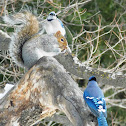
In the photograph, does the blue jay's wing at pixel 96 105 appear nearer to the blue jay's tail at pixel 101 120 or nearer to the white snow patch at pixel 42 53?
the blue jay's tail at pixel 101 120

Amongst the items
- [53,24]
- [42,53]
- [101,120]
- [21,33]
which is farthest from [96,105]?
[53,24]

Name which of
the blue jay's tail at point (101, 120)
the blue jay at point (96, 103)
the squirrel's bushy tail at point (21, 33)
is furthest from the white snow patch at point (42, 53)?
the blue jay's tail at point (101, 120)

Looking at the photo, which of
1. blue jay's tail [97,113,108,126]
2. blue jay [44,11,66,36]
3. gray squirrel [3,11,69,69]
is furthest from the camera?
blue jay [44,11,66,36]

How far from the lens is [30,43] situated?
2717 millimetres

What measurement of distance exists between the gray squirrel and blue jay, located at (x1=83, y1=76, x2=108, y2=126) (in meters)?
0.90

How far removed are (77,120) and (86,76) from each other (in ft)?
3.08

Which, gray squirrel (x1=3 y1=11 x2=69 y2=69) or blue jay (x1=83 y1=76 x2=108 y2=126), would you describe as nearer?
blue jay (x1=83 y1=76 x2=108 y2=126)

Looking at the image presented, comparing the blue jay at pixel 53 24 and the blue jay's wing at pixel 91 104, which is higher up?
the blue jay at pixel 53 24

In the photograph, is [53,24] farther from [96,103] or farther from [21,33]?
[96,103]

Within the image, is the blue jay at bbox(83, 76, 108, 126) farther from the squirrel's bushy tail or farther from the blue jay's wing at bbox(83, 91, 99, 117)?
the squirrel's bushy tail

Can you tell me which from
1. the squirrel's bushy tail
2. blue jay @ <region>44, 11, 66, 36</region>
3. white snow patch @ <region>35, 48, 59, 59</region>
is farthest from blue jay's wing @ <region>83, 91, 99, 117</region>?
blue jay @ <region>44, 11, 66, 36</region>

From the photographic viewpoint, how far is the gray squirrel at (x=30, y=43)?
2.71m

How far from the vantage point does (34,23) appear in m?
2.89

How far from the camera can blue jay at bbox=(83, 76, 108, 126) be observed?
1.69m
